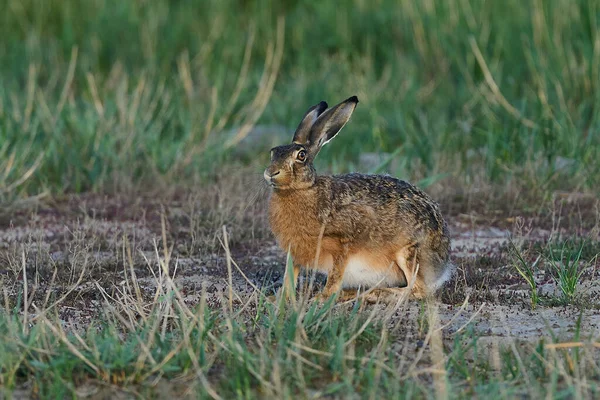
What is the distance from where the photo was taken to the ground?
14.3ft

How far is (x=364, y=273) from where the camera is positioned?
4965 mm

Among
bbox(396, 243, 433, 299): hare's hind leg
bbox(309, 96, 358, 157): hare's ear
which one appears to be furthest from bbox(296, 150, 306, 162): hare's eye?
bbox(396, 243, 433, 299): hare's hind leg

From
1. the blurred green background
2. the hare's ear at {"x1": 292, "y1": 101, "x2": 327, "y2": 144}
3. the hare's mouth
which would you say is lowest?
the hare's mouth

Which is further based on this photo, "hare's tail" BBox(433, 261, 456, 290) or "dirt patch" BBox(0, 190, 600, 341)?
"hare's tail" BBox(433, 261, 456, 290)

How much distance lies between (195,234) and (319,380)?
102 inches

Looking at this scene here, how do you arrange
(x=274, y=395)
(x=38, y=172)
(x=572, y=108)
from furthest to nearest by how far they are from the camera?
(x=572, y=108) → (x=38, y=172) → (x=274, y=395)

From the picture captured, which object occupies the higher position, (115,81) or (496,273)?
(115,81)

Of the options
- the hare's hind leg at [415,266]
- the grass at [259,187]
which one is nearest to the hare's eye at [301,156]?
the grass at [259,187]

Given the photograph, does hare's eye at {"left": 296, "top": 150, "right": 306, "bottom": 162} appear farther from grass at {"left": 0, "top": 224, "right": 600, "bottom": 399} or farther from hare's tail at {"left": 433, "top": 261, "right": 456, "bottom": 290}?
grass at {"left": 0, "top": 224, "right": 600, "bottom": 399}

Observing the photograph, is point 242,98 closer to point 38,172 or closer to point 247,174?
point 247,174

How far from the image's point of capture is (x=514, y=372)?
3.61 meters

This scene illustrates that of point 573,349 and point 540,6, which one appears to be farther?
point 540,6

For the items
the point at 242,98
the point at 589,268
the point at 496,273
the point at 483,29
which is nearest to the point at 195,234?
the point at 496,273

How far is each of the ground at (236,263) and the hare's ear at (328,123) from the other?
500 mm
